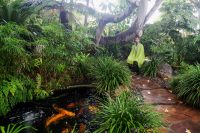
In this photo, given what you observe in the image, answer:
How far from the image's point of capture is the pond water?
584 cm

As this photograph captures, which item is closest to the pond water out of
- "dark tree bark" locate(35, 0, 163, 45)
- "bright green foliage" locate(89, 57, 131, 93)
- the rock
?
"bright green foliage" locate(89, 57, 131, 93)

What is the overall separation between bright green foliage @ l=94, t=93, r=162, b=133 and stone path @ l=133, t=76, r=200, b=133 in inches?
22.7

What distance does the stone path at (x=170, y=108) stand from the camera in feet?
19.5

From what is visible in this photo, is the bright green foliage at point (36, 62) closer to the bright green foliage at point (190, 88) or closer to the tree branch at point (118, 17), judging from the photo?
the tree branch at point (118, 17)

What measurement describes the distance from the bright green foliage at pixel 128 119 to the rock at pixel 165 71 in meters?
5.70

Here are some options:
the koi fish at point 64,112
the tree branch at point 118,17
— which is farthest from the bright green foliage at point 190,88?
the koi fish at point 64,112

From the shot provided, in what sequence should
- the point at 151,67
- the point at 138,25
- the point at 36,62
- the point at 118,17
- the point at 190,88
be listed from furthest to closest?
the point at 151,67 < the point at 138,25 < the point at 118,17 < the point at 190,88 < the point at 36,62

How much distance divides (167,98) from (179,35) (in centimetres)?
533

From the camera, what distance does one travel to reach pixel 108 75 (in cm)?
788

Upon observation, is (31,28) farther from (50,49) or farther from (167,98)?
(167,98)

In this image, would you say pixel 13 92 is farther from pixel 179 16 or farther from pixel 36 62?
pixel 179 16

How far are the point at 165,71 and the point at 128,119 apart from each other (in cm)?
671

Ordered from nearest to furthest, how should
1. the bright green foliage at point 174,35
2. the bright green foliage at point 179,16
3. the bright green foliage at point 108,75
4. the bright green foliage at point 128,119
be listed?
1. the bright green foliage at point 128,119
2. the bright green foliage at point 108,75
3. the bright green foliage at point 174,35
4. the bright green foliage at point 179,16

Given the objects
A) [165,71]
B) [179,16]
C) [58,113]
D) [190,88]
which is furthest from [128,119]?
[179,16]
